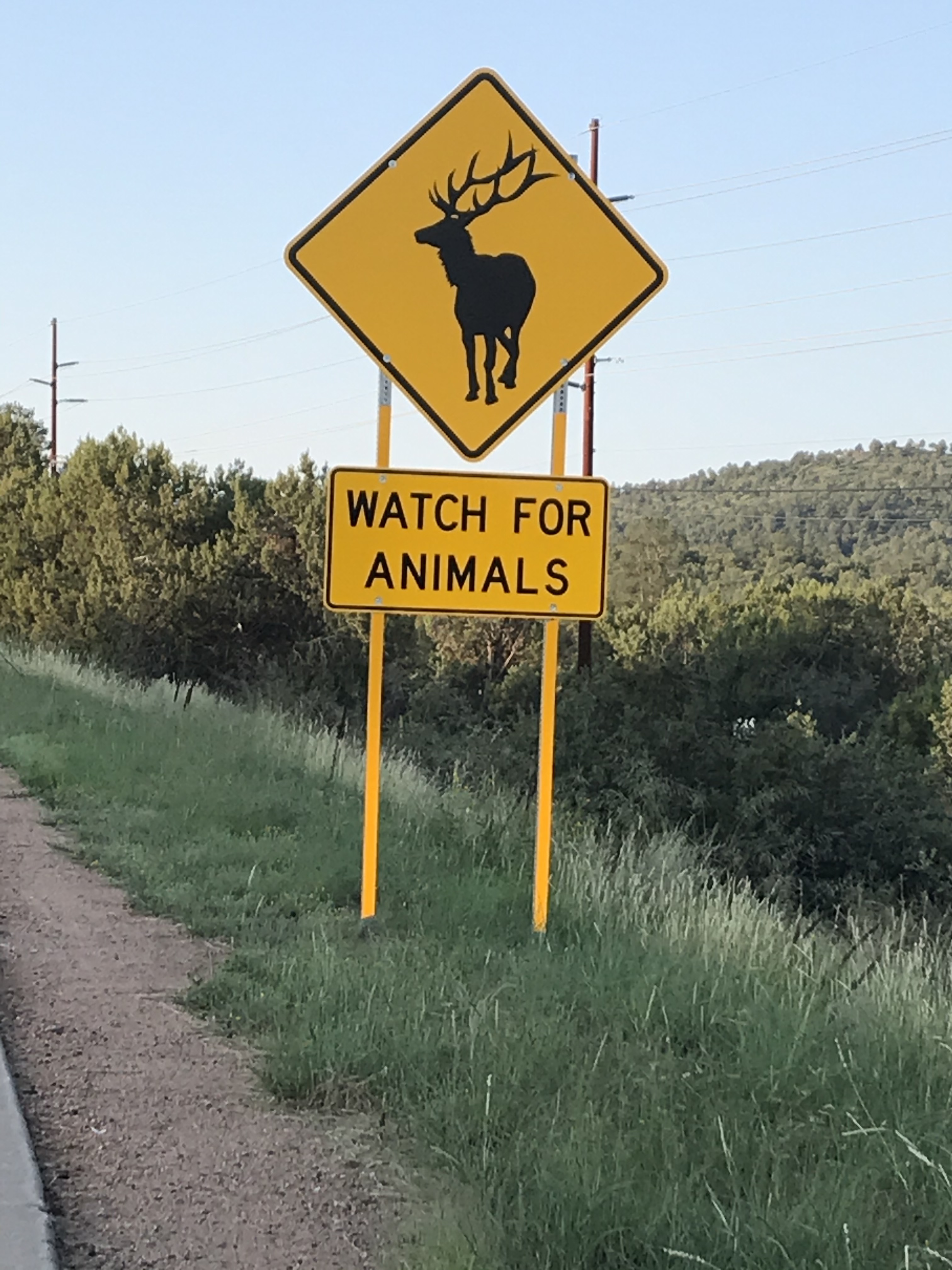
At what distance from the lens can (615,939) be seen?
5711mm

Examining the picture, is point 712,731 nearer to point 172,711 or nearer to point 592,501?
point 172,711

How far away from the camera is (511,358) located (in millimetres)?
5891

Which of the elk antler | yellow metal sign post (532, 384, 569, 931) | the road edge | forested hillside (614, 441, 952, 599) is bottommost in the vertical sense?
the road edge

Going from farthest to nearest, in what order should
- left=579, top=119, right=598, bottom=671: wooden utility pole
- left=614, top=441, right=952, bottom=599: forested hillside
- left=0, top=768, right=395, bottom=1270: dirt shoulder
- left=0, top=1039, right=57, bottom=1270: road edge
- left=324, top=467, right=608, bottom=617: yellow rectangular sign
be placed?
left=614, top=441, right=952, bottom=599: forested hillside, left=579, top=119, right=598, bottom=671: wooden utility pole, left=324, top=467, right=608, bottom=617: yellow rectangular sign, left=0, top=768, right=395, bottom=1270: dirt shoulder, left=0, top=1039, right=57, bottom=1270: road edge

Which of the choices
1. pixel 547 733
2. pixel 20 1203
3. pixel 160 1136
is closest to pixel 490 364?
pixel 547 733

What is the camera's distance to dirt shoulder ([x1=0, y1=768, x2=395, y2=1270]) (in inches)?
133

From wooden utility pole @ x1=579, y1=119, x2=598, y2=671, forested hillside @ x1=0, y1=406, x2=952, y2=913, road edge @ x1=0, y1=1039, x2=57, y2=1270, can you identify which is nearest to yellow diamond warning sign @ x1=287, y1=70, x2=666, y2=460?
road edge @ x1=0, y1=1039, x2=57, y2=1270

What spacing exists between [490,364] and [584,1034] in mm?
2787

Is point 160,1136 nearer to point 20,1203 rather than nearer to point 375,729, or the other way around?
point 20,1203

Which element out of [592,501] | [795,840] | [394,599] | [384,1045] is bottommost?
[795,840]

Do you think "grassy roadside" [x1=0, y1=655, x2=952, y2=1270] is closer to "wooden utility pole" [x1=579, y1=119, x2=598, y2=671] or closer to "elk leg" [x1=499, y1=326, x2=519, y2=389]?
"elk leg" [x1=499, y1=326, x2=519, y2=389]

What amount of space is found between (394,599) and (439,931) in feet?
4.55

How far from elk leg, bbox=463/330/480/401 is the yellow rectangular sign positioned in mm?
344

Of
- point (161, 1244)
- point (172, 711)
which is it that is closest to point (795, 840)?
point (172, 711)
